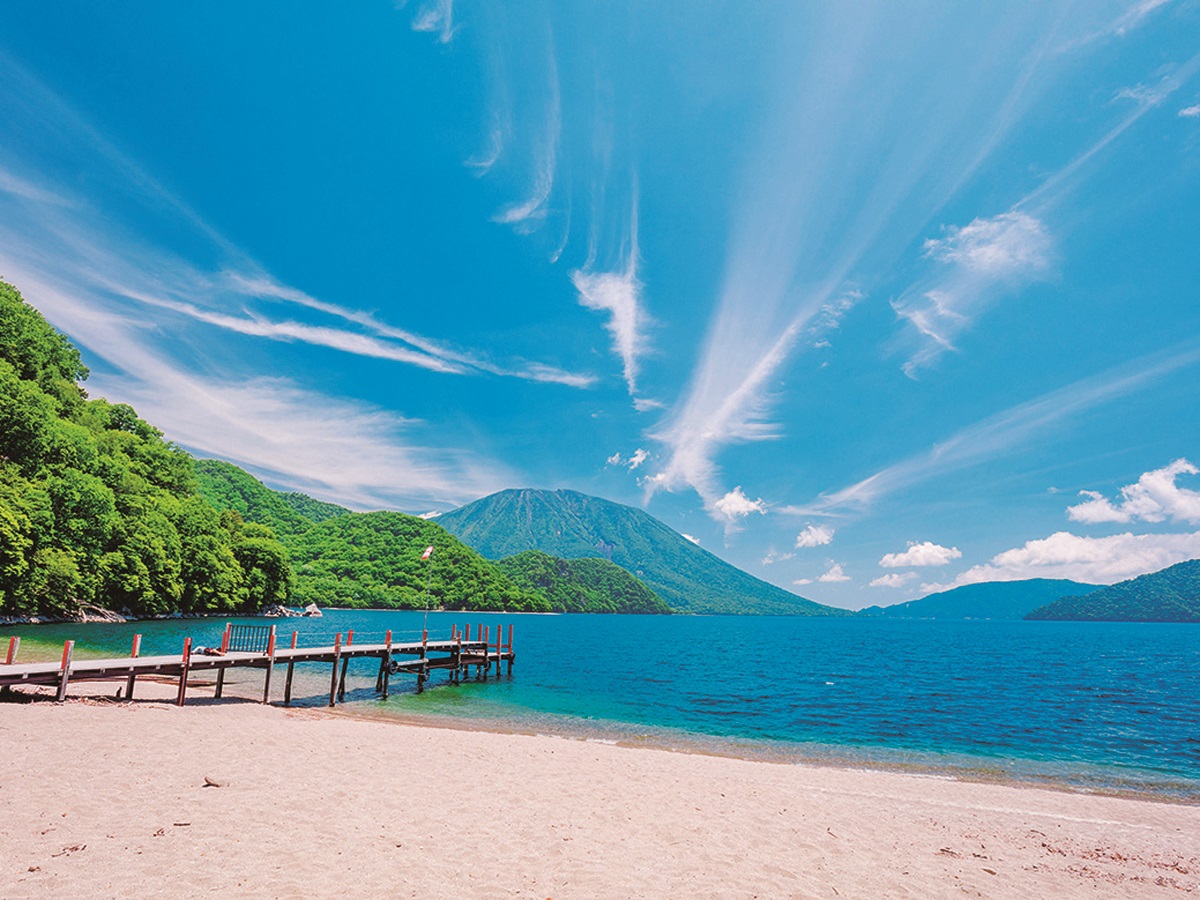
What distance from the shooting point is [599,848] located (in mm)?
9156

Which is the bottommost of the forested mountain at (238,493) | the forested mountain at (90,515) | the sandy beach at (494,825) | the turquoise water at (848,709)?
the turquoise water at (848,709)

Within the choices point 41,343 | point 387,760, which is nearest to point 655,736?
point 387,760

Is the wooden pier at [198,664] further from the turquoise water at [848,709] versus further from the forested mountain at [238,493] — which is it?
the forested mountain at [238,493]

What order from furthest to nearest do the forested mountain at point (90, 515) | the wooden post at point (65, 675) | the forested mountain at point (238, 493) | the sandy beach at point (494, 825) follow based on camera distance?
1. the forested mountain at point (238, 493)
2. the forested mountain at point (90, 515)
3. the wooden post at point (65, 675)
4. the sandy beach at point (494, 825)

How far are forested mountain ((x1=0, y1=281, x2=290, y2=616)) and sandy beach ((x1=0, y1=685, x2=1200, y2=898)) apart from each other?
136 ft

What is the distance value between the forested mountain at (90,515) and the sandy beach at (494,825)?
4149cm

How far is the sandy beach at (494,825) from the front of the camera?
7.40m

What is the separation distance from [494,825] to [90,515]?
6326cm

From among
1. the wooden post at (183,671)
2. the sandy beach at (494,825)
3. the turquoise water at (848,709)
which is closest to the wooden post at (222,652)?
the wooden post at (183,671)

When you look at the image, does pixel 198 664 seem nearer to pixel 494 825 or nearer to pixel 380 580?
pixel 494 825

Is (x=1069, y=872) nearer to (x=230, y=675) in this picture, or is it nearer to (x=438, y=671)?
(x=230, y=675)

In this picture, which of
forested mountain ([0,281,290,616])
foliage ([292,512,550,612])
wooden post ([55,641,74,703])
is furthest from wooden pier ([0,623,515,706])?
foliage ([292,512,550,612])

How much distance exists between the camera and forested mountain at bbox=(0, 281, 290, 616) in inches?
1794

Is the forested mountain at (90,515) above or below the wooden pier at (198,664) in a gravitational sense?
above
